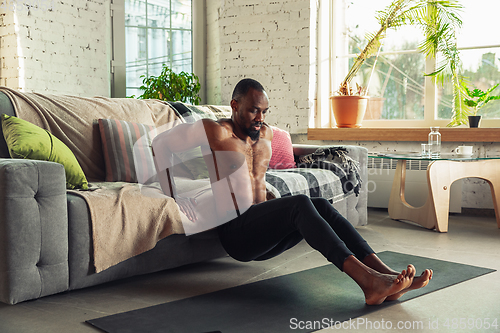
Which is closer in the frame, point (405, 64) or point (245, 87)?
point (245, 87)

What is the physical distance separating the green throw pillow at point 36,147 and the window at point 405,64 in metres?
2.88

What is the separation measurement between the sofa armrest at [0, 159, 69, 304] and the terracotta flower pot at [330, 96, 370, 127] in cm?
300

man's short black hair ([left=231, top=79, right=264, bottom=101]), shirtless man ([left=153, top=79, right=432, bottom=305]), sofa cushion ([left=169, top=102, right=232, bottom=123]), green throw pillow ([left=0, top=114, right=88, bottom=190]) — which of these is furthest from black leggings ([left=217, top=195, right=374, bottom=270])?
sofa cushion ([left=169, top=102, right=232, bottom=123])

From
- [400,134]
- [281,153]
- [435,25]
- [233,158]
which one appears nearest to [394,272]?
[233,158]

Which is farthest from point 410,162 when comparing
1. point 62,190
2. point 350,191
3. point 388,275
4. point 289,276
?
point 62,190

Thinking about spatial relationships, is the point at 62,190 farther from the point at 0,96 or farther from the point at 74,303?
the point at 0,96

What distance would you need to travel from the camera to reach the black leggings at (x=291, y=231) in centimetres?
175

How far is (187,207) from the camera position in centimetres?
217

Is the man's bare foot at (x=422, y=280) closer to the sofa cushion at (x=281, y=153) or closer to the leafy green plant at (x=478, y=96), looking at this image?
the sofa cushion at (x=281, y=153)

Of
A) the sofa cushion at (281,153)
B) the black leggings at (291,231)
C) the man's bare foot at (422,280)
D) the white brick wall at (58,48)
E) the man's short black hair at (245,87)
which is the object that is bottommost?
the man's bare foot at (422,280)

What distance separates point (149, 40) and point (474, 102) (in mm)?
3100

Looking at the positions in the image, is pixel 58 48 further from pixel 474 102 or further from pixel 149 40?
pixel 474 102

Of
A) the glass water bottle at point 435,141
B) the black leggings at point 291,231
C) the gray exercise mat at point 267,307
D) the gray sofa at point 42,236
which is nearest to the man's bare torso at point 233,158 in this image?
the black leggings at point 291,231

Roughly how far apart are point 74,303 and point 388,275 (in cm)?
122
